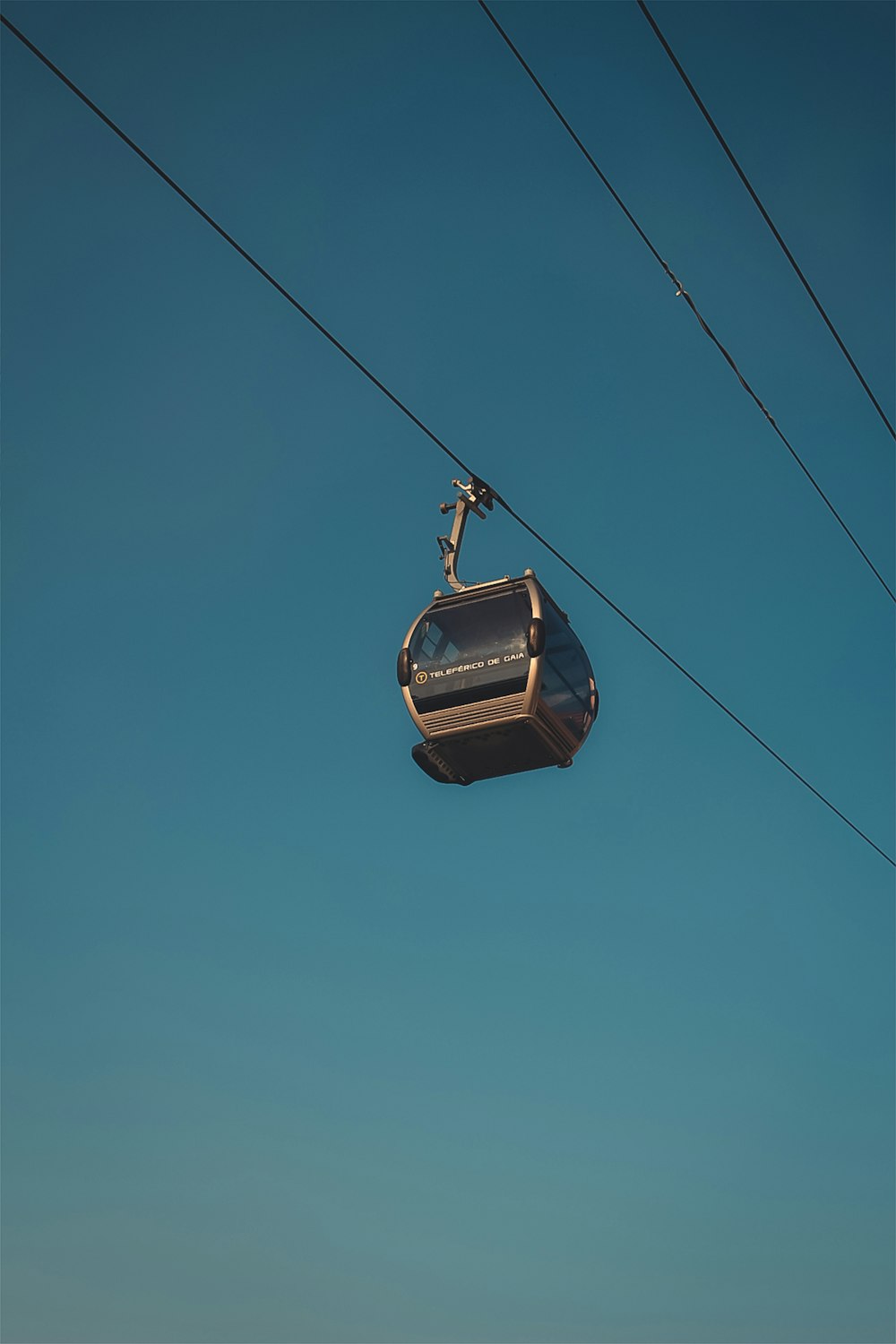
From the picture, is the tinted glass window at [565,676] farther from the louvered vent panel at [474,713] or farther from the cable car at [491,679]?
the louvered vent panel at [474,713]

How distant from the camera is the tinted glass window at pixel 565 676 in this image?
14758 mm

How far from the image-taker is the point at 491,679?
1458 centimetres

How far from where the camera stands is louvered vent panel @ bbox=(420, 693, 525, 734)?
14.5 meters

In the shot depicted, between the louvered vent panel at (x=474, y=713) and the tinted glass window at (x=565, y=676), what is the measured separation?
338mm

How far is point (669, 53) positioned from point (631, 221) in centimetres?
216

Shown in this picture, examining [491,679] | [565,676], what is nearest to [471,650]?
[491,679]

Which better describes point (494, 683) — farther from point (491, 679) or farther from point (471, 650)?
point (471, 650)

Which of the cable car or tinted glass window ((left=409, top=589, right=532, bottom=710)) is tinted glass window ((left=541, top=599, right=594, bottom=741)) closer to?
the cable car

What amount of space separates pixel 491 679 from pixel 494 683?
1.8 inches

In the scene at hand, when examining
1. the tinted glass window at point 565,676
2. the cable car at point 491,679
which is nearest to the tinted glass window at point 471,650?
the cable car at point 491,679

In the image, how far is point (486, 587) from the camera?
1532cm

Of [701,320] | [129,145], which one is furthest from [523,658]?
[129,145]

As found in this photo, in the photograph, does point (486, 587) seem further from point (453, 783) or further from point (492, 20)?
point (492, 20)

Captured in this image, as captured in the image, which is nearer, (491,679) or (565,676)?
(491,679)
